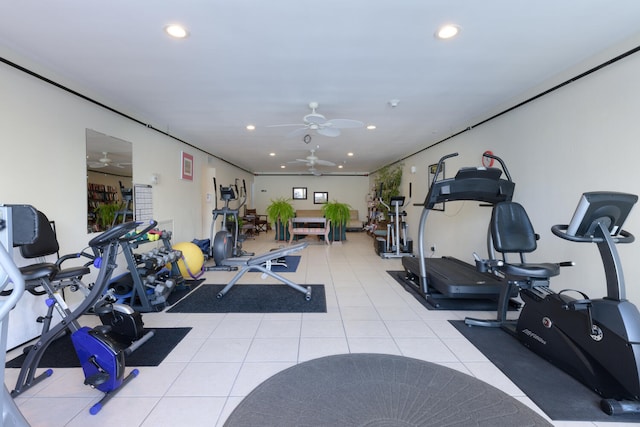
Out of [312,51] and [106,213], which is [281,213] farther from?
[312,51]

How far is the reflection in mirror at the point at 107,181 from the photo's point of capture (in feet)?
10.6

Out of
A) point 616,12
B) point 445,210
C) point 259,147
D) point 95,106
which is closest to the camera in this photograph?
point 616,12

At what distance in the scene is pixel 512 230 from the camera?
8.94 feet

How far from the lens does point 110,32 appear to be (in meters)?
2.14

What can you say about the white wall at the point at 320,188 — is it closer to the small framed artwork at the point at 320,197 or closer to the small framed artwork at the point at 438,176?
the small framed artwork at the point at 320,197

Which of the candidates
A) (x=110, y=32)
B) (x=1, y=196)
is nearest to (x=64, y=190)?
(x=1, y=196)

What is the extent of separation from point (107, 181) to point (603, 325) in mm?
4796

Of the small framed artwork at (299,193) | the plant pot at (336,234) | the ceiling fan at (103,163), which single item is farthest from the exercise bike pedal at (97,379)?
the small framed artwork at (299,193)

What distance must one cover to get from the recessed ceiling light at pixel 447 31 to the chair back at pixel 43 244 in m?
3.59

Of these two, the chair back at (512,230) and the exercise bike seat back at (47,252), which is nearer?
the exercise bike seat back at (47,252)

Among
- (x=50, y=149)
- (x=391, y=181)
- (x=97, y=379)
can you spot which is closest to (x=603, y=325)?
(x=97, y=379)

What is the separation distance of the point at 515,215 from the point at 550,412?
1.69m

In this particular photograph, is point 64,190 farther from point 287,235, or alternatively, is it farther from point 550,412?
point 287,235

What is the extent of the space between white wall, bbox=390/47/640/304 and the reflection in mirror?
497cm
